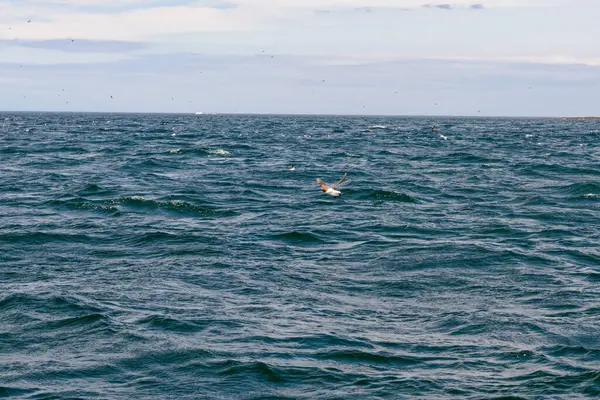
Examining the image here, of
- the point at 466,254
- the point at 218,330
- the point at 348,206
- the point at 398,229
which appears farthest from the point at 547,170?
the point at 218,330

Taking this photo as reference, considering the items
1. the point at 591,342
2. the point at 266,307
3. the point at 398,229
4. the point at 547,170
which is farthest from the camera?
the point at 547,170

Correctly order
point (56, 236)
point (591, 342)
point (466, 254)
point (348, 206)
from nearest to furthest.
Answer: point (591, 342) < point (466, 254) < point (56, 236) < point (348, 206)

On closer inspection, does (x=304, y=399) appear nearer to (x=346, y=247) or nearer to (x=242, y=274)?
(x=242, y=274)

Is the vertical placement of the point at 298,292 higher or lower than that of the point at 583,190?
lower

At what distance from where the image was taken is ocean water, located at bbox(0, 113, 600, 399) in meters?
14.4

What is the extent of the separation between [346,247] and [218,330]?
1019 cm

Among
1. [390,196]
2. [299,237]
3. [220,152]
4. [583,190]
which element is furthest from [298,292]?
[220,152]

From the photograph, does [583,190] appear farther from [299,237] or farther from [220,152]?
[220,152]

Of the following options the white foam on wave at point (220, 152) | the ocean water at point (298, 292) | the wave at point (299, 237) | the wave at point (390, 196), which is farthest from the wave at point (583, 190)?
the white foam on wave at point (220, 152)

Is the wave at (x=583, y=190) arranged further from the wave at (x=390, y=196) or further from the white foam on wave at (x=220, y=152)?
the white foam on wave at (x=220, y=152)

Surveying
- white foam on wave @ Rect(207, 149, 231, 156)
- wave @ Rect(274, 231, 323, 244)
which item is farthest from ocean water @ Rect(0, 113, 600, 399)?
white foam on wave @ Rect(207, 149, 231, 156)

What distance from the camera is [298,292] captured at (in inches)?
804

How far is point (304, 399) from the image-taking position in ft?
44.2

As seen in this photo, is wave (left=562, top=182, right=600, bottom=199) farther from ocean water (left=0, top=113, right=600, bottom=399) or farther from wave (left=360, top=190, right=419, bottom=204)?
wave (left=360, top=190, right=419, bottom=204)
